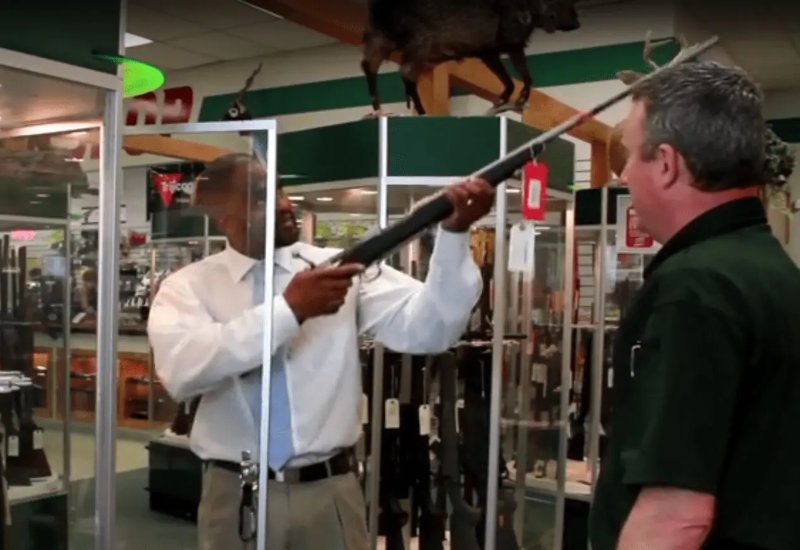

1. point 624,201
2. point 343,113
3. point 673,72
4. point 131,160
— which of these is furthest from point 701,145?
point 343,113

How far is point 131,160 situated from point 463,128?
107 centimetres

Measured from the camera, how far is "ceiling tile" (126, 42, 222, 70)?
23.4 feet

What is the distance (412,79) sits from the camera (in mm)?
3105

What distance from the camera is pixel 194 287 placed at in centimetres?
221

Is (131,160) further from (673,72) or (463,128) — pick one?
(673,72)

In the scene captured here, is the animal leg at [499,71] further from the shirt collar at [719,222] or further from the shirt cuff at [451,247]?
the shirt collar at [719,222]

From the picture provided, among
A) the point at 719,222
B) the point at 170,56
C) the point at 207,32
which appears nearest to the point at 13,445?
the point at 719,222

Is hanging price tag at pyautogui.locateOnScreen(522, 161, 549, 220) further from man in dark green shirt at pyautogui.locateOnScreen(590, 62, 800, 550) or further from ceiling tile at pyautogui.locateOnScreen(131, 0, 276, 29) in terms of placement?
ceiling tile at pyautogui.locateOnScreen(131, 0, 276, 29)

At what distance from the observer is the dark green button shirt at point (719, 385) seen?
3.51 ft

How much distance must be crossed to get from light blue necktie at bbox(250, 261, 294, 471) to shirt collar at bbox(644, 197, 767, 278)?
46.1 inches

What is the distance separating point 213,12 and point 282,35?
2.18 ft

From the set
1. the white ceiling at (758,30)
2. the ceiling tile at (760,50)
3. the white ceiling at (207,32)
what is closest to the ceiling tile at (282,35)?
the white ceiling at (207,32)

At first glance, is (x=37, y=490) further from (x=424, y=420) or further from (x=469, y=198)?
(x=469, y=198)

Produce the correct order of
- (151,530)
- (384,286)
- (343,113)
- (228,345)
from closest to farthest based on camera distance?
(228,345) → (384,286) → (151,530) → (343,113)
